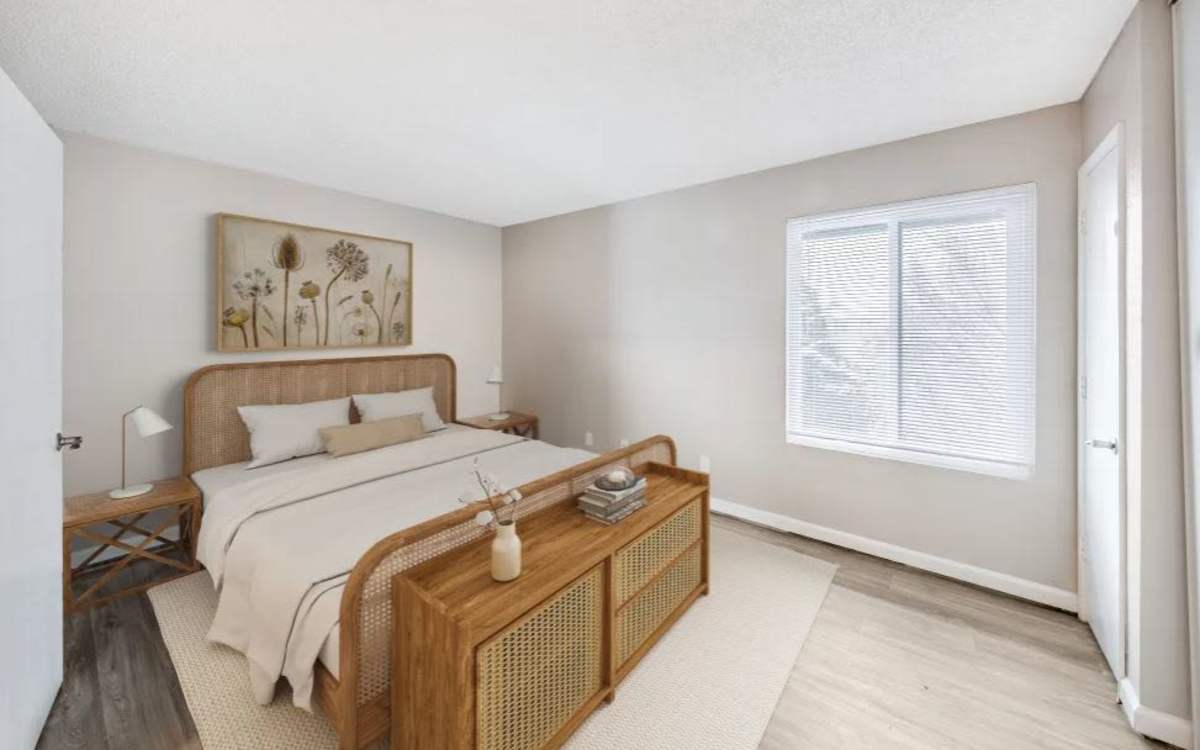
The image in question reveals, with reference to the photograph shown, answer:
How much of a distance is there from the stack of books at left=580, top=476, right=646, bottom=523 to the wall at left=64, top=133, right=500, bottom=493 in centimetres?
276

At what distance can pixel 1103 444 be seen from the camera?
1.95 meters

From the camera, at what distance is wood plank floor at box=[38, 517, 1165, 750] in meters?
1.64

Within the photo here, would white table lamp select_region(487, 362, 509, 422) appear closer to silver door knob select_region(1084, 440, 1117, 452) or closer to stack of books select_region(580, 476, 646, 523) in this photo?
stack of books select_region(580, 476, 646, 523)

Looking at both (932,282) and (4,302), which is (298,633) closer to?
(4,302)

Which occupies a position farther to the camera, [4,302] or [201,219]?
[201,219]

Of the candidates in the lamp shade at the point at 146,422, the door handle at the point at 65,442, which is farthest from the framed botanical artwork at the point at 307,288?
the door handle at the point at 65,442

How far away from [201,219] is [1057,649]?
17.0 feet

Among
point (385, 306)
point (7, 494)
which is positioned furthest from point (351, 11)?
point (385, 306)

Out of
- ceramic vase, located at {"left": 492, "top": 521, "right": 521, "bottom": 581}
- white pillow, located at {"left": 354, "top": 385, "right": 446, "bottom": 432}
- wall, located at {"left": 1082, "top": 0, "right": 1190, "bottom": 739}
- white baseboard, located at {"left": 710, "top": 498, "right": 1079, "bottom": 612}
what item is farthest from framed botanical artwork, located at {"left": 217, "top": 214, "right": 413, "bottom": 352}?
wall, located at {"left": 1082, "top": 0, "right": 1190, "bottom": 739}

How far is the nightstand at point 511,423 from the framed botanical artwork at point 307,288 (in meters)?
0.94

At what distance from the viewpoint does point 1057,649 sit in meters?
2.09

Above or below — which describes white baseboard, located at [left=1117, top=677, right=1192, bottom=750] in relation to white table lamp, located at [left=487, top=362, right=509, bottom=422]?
below

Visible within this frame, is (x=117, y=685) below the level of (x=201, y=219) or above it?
below

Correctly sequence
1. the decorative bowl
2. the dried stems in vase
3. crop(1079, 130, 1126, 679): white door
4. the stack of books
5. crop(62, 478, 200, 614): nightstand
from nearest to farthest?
the dried stems in vase, crop(1079, 130, 1126, 679): white door, the stack of books, the decorative bowl, crop(62, 478, 200, 614): nightstand
